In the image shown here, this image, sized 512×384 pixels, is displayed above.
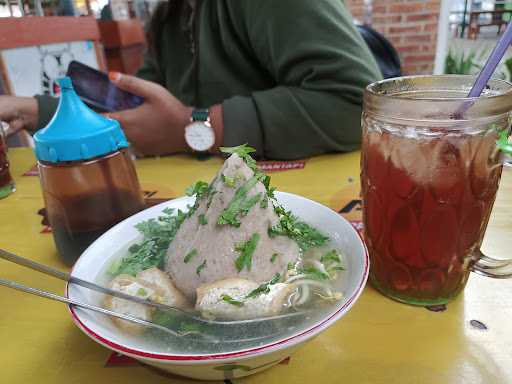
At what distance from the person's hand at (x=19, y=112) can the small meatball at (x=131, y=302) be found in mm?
1175

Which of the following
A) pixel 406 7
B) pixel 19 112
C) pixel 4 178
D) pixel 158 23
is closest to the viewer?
pixel 4 178

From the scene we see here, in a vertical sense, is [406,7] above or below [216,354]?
above

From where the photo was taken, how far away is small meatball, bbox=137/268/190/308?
1.81ft

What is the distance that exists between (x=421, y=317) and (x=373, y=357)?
0.37ft

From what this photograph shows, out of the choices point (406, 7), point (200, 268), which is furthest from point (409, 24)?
point (200, 268)

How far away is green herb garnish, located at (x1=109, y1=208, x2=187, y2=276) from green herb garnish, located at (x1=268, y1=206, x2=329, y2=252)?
6.4 inches

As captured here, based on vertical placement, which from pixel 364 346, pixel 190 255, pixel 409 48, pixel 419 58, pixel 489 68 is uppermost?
pixel 489 68

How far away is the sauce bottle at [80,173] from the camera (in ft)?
2.33

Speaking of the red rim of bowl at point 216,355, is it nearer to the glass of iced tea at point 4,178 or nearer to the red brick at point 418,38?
the glass of iced tea at point 4,178

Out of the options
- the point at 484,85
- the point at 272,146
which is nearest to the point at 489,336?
the point at 484,85

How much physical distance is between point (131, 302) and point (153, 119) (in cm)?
90

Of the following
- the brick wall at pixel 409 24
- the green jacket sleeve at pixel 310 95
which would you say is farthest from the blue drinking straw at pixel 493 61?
the brick wall at pixel 409 24

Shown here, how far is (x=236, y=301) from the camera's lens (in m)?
0.51

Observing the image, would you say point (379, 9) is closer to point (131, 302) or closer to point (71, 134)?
point (71, 134)
